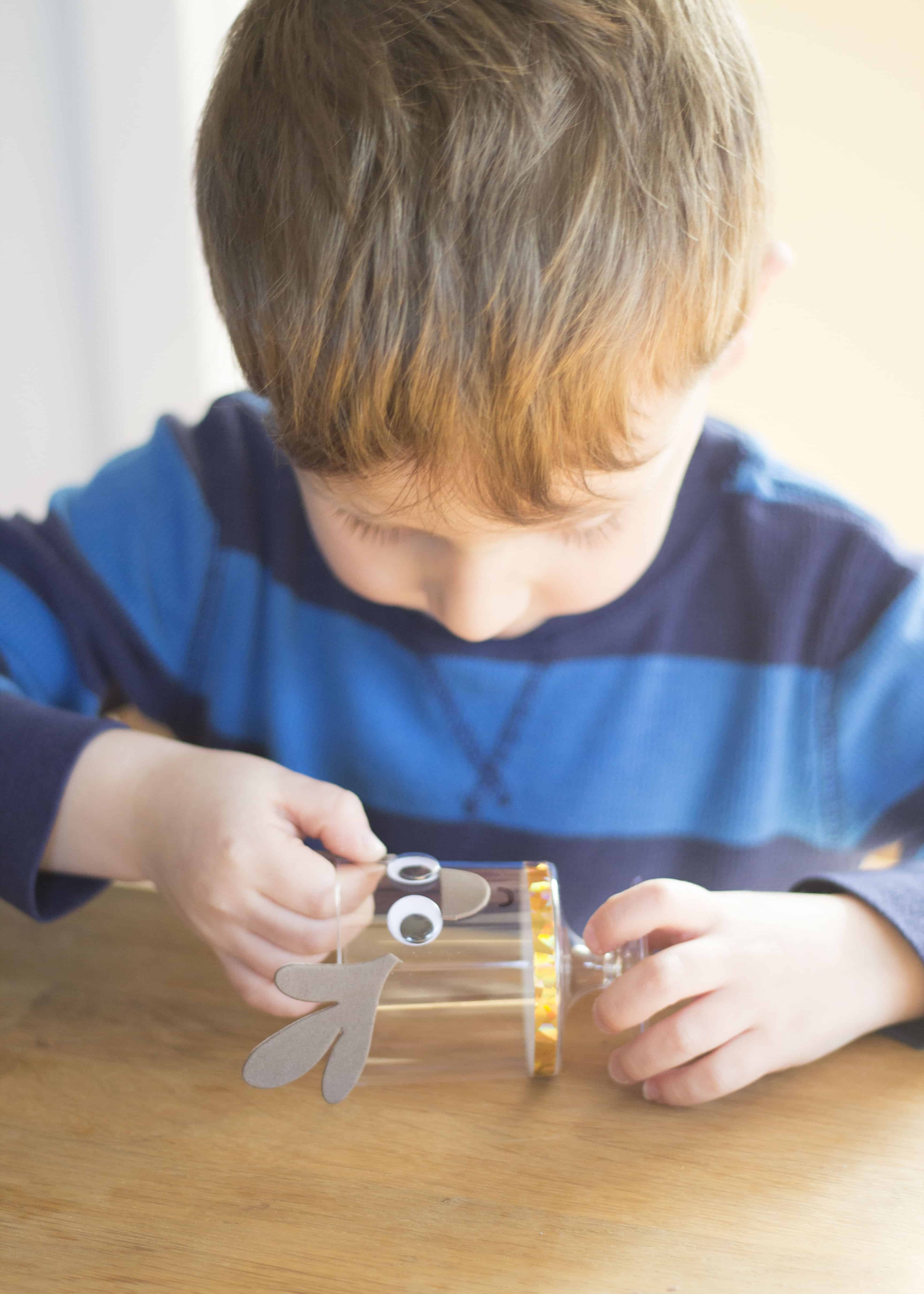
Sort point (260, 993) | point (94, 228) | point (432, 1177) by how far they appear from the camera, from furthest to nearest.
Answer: point (94, 228)
point (260, 993)
point (432, 1177)

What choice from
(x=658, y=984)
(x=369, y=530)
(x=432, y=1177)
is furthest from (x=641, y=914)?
(x=369, y=530)

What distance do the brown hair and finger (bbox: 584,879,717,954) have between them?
18cm

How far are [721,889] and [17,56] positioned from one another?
1237mm

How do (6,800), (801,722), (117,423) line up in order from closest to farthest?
(6,800) < (801,722) < (117,423)

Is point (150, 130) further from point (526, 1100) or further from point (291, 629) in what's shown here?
point (526, 1100)

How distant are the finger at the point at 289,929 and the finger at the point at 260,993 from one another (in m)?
0.02

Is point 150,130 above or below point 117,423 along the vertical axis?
above

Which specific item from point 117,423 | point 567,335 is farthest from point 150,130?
point 567,335

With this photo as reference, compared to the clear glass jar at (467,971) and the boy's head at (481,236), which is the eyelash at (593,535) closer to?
the boy's head at (481,236)

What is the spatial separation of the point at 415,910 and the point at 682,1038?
13cm

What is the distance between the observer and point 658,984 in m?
0.50

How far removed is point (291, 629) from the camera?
33.2 inches

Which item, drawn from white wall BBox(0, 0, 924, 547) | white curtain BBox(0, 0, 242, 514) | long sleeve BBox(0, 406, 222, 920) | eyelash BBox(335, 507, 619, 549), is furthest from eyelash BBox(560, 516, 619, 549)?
white curtain BBox(0, 0, 242, 514)

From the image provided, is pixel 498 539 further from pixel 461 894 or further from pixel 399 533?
pixel 461 894
